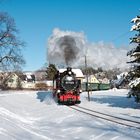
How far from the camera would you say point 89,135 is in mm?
18203

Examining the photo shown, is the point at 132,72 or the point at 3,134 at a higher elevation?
the point at 132,72

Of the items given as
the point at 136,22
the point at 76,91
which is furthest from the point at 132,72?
the point at 76,91

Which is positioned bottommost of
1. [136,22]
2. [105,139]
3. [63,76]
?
[105,139]

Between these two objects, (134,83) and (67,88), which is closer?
(134,83)

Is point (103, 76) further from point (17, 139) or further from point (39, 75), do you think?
point (17, 139)

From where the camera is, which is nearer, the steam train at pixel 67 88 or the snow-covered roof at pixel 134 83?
the snow-covered roof at pixel 134 83

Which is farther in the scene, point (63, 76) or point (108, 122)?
point (63, 76)

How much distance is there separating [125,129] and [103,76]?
172110 millimetres

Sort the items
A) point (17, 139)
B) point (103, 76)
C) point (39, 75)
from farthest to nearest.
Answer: point (103, 76), point (39, 75), point (17, 139)

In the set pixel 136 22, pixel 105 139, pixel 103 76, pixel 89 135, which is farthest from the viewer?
pixel 103 76

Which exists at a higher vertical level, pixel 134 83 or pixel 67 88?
pixel 134 83

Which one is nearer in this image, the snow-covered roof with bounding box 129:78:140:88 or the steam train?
the snow-covered roof with bounding box 129:78:140:88

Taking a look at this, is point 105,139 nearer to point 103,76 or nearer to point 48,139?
point 48,139

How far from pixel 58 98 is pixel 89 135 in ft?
70.6
